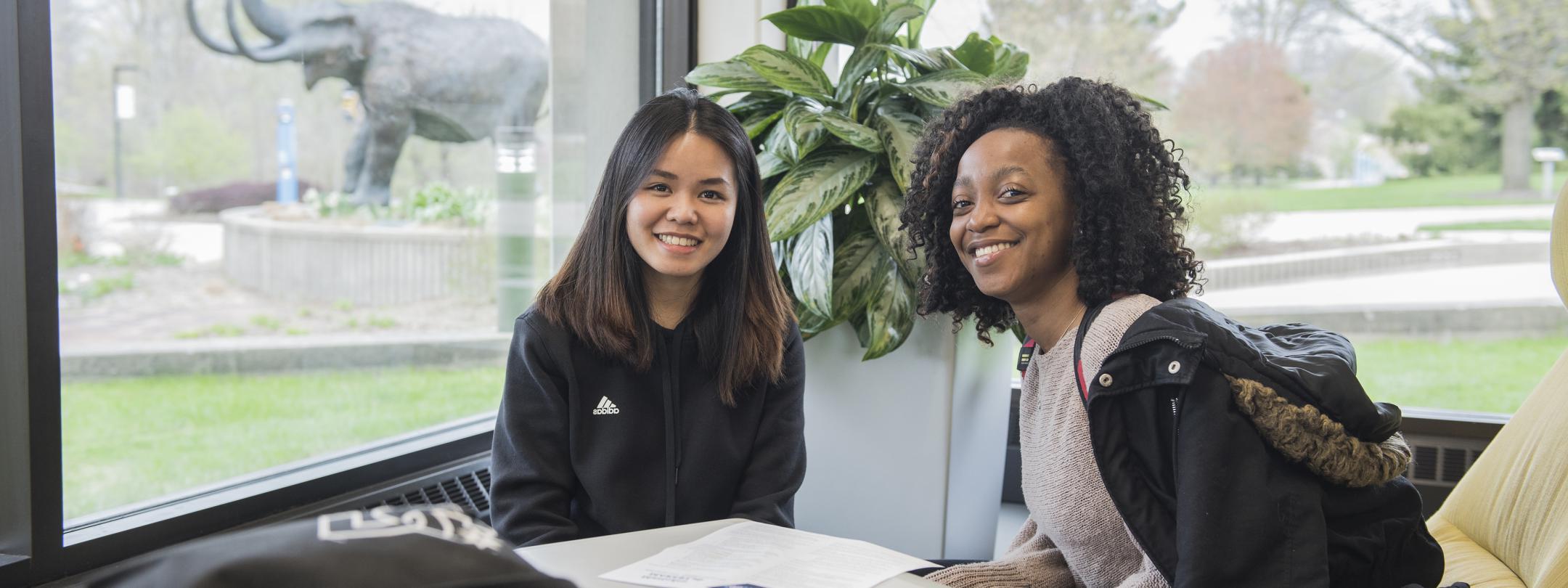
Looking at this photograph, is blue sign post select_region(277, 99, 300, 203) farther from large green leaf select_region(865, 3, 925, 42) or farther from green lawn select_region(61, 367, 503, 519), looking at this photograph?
large green leaf select_region(865, 3, 925, 42)

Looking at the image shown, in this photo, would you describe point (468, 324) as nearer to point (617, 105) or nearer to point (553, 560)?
point (617, 105)

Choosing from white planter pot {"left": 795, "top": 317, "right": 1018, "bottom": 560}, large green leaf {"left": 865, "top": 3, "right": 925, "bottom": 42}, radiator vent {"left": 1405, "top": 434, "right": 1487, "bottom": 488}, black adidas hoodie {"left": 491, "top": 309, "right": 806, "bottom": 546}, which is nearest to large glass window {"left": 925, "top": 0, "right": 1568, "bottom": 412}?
radiator vent {"left": 1405, "top": 434, "right": 1487, "bottom": 488}

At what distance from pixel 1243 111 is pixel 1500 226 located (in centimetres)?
71

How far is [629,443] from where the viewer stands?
1.72 m

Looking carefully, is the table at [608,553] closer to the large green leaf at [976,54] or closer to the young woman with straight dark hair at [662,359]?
the young woman with straight dark hair at [662,359]

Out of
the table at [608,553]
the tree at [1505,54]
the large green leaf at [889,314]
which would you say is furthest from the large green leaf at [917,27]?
the table at [608,553]

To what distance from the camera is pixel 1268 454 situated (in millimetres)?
1162

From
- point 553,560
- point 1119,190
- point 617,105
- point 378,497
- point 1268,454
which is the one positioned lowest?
point 378,497

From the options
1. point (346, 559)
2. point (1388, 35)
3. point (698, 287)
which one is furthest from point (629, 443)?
Answer: point (1388, 35)

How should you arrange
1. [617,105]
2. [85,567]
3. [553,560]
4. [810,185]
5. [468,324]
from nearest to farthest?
[553,560] < [85,567] < [810,185] < [468,324] < [617,105]

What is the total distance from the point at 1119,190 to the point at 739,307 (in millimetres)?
676

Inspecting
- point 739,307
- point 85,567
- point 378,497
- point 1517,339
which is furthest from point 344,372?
point 1517,339

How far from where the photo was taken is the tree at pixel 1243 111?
112 inches

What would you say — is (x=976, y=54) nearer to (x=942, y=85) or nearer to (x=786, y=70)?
(x=942, y=85)
